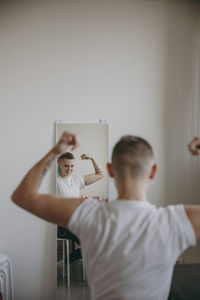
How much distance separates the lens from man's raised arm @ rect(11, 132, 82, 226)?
3.27 feet

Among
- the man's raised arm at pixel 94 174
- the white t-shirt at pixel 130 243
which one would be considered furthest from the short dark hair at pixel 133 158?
the man's raised arm at pixel 94 174

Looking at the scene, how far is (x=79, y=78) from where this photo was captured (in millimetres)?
2590

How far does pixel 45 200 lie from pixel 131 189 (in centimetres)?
30

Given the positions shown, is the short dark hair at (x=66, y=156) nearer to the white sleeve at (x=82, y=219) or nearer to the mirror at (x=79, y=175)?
the mirror at (x=79, y=175)

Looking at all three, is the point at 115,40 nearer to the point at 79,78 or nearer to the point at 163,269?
the point at 79,78

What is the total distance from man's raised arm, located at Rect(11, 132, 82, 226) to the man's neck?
15 cm

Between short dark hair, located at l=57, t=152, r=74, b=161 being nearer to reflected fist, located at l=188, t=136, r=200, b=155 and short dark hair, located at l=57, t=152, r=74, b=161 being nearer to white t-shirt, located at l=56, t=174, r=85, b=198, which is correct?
white t-shirt, located at l=56, t=174, r=85, b=198

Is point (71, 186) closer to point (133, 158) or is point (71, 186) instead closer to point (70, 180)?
point (70, 180)

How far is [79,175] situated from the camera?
255cm

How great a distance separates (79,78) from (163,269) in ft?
6.35

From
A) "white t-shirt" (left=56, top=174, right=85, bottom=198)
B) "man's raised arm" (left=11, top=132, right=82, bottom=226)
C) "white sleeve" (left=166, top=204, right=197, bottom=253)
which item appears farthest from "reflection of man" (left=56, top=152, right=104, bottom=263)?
"white sleeve" (left=166, top=204, right=197, bottom=253)

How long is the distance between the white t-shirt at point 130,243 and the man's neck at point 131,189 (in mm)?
25

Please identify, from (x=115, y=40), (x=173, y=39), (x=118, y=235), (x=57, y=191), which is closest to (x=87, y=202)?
(x=118, y=235)

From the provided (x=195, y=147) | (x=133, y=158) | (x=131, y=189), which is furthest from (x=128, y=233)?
(x=195, y=147)
